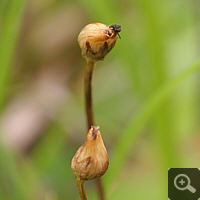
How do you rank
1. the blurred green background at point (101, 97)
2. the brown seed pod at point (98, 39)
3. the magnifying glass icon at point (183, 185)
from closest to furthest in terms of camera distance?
the brown seed pod at point (98, 39) < the magnifying glass icon at point (183, 185) < the blurred green background at point (101, 97)

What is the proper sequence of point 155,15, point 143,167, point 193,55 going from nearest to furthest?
1. point 155,15
2. point 143,167
3. point 193,55

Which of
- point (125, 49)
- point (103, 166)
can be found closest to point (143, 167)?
point (125, 49)

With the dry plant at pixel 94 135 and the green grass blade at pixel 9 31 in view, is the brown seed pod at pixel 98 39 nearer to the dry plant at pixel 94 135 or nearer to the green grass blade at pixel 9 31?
the dry plant at pixel 94 135

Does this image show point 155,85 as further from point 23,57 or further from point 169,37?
point 23,57

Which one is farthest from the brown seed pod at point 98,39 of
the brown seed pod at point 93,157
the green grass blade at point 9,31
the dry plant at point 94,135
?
the green grass blade at point 9,31

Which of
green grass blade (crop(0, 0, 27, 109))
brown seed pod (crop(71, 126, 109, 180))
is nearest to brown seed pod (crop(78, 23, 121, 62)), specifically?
brown seed pod (crop(71, 126, 109, 180))

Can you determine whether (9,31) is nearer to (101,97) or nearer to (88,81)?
(88,81)
